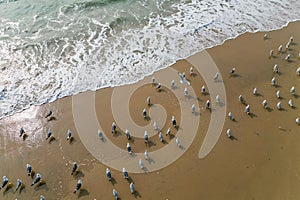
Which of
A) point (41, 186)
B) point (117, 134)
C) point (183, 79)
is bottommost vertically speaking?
point (41, 186)

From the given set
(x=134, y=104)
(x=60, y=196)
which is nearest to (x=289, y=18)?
(x=134, y=104)

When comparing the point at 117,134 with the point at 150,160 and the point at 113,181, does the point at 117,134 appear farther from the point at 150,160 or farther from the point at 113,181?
the point at 113,181

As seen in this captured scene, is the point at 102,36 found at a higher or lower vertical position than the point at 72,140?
higher

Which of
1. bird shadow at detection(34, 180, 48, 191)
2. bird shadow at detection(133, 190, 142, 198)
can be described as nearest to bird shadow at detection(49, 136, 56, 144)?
bird shadow at detection(34, 180, 48, 191)

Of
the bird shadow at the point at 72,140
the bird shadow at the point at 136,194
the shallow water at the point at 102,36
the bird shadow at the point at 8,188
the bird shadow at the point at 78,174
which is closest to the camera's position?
the bird shadow at the point at 136,194

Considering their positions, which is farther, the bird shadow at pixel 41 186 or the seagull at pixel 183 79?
the seagull at pixel 183 79

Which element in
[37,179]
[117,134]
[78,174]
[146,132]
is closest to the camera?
[37,179]

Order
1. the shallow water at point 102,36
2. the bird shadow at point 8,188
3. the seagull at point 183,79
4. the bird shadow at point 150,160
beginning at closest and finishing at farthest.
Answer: the bird shadow at point 8,188 < the bird shadow at point 150,160 < the seagull at point 183,79 < the shallow water at point 102,36

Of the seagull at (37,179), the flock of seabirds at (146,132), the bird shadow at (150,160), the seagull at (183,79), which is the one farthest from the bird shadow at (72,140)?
the seagull at (183,79)

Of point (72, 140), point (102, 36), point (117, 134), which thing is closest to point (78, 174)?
point (72, 140)

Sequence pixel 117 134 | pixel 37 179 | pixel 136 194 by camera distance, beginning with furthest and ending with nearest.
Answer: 1. pixel 117 134
2. pixel 37 179
3. pixel 136 194

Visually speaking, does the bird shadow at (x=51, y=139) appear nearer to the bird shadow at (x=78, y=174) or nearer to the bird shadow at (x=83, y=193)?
the bird shadow at (x=78, y=174)
